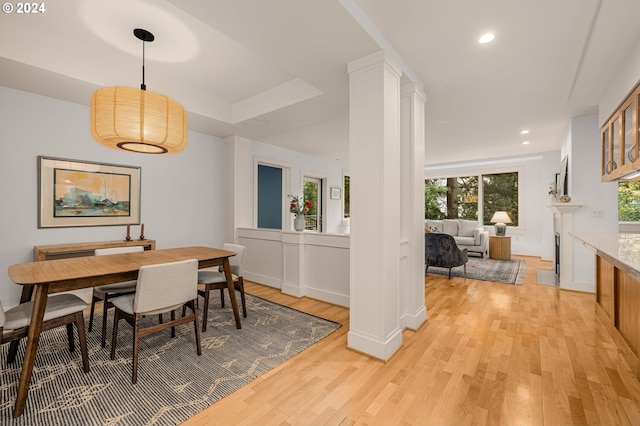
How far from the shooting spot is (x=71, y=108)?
3289mm

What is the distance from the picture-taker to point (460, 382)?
74.9 inches

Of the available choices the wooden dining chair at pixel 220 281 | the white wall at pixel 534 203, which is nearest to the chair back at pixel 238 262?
the wooden dining chair at pixel 220 281

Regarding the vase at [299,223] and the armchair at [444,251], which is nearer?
the vase at [299,223]

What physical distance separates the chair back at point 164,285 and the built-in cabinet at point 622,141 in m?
3.65

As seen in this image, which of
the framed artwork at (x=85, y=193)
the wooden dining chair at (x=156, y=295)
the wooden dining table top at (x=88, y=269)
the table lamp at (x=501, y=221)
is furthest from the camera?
the table lamp at (x=501, y=221)

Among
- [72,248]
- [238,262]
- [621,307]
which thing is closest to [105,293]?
[72,248]

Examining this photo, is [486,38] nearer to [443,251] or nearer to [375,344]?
[375,344]

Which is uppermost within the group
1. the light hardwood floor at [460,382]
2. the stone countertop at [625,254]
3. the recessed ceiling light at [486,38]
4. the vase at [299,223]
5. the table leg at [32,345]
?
the recessed ceiling light at [486,38]

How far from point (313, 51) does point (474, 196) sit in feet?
23.6

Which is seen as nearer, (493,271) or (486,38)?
(486,38)

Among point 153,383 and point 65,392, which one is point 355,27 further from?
point 65,392

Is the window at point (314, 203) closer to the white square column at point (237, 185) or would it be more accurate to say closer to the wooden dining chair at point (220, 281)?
the white square column at point (237, 185)

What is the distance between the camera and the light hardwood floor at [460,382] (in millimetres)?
1593

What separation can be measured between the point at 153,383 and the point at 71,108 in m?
3.33
